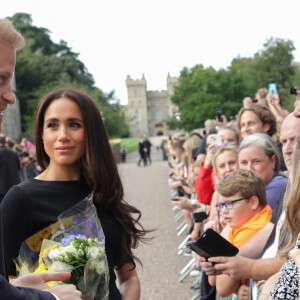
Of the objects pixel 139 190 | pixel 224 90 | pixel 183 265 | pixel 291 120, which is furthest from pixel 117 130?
pixel 291 120

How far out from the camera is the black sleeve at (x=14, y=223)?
7.72 feet

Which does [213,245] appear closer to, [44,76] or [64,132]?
[64,132]

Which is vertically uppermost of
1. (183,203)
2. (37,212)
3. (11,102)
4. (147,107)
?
(147,107)

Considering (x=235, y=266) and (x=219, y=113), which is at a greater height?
(x=219, y=113)

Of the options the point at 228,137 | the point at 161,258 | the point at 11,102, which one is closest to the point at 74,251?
the point at 11,102

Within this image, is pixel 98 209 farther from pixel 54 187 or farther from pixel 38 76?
pixel 38 76

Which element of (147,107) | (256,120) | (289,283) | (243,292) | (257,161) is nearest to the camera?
(289,283)

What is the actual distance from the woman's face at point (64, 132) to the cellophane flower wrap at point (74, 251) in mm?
523

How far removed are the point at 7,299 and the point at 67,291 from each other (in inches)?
12.0

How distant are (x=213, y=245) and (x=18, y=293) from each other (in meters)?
1.61

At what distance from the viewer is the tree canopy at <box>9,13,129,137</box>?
155ft

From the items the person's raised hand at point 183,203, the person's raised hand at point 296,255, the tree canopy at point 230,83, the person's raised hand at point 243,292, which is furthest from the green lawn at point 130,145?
the person's raised hand at point 296,255

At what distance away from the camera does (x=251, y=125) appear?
545cm

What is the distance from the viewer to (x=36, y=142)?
2.83 metres
